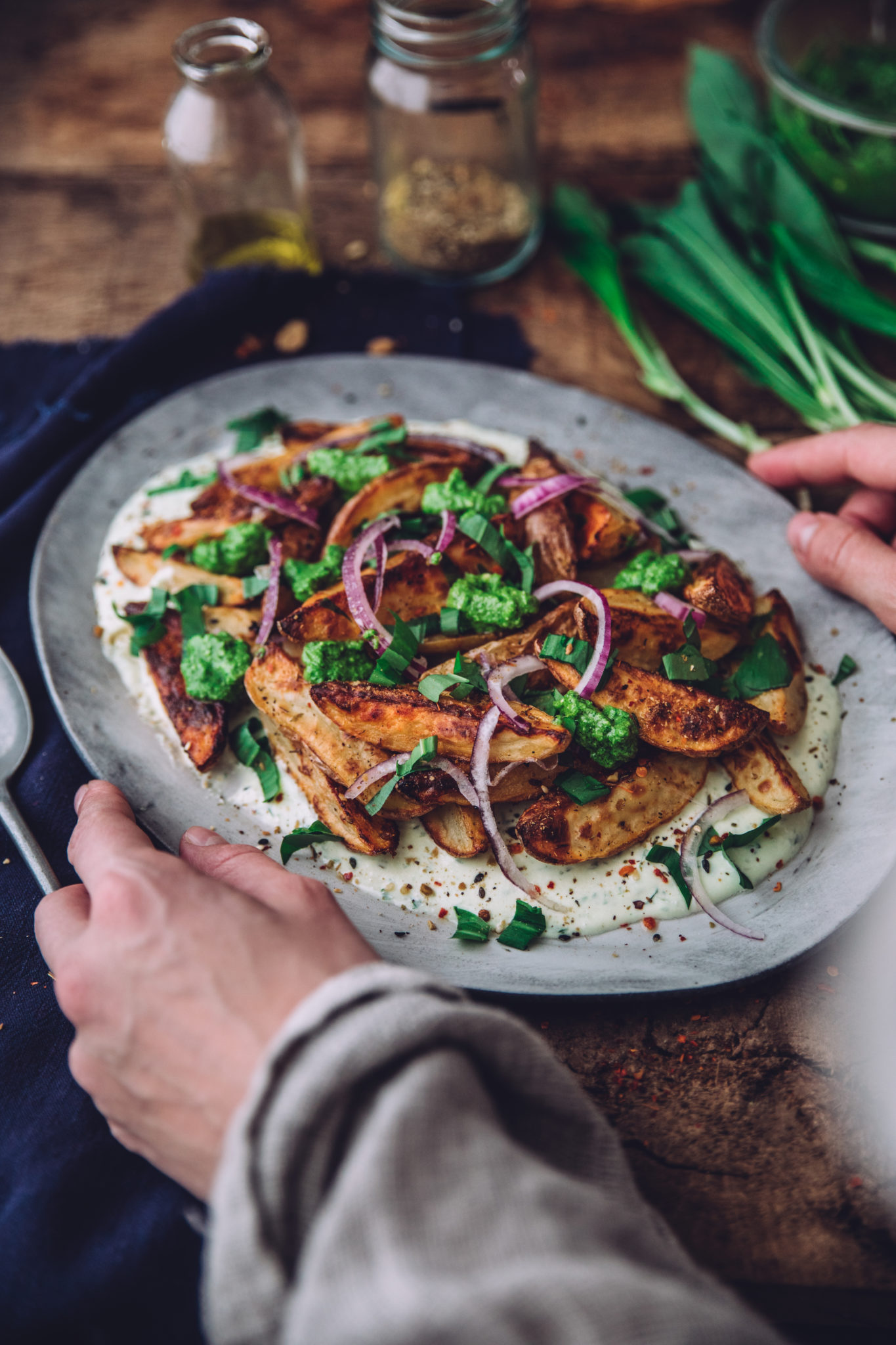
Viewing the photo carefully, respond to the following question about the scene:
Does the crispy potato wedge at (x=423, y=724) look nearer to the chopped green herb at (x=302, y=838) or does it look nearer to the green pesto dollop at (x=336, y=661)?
the green pesto dollop at (x=336, y=661)

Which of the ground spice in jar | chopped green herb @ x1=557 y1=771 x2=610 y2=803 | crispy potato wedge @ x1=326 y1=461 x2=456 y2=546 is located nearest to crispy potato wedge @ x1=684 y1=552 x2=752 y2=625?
chopped green herb @ x1=557 y1=771 x2=610 y2=803

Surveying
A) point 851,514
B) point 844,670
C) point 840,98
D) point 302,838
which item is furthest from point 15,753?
point 840,98

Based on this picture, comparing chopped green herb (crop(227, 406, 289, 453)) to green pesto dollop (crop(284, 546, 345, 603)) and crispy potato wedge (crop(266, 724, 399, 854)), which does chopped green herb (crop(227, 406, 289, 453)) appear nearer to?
green pesto dollop (crop(284, 546, 345, 603))

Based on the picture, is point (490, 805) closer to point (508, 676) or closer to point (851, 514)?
point (508, 676)

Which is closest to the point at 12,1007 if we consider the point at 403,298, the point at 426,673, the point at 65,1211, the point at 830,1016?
the point at 65,1211

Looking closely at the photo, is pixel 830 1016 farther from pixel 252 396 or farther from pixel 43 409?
pixel 43 409

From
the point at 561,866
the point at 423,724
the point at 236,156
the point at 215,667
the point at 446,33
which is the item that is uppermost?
the point at 446,33
